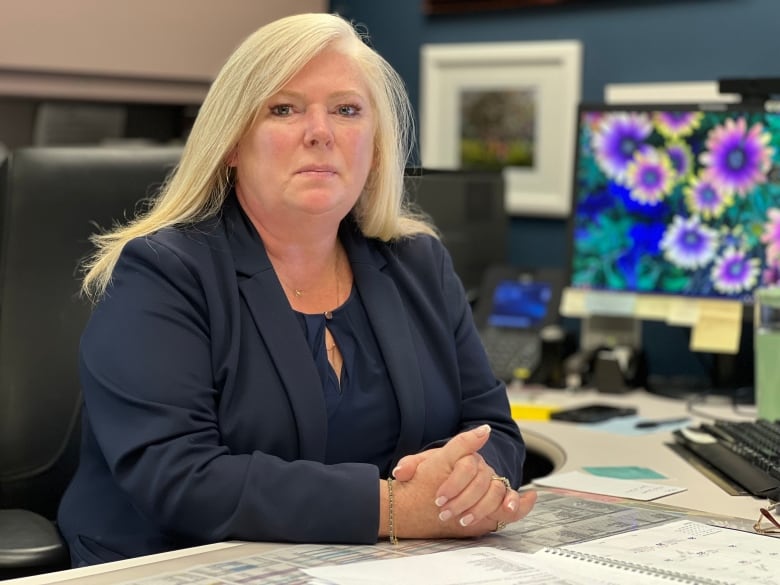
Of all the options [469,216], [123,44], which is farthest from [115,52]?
[469,216]

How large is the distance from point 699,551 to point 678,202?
45.6 inches

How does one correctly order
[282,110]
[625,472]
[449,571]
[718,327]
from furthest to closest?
[718,327]
[625,472]
[282,110]
[449,571]

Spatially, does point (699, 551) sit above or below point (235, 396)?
below

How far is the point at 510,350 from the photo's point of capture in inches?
94.1

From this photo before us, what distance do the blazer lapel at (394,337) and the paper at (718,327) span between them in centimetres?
86

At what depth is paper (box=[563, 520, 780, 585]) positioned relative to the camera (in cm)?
119

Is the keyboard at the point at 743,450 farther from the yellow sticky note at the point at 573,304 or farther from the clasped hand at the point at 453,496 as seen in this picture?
the yellow sticky note at the point at 573,304

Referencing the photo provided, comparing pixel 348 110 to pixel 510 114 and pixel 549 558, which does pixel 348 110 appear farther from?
pixel 510 114

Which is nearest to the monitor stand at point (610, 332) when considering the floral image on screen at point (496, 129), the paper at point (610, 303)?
the paper at point (610, 303)

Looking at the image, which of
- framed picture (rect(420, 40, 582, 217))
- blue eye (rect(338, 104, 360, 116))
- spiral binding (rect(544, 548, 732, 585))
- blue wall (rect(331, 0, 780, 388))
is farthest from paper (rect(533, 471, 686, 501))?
framed picture (rect(420, 40, 582, 217))

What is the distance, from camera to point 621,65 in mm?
2641

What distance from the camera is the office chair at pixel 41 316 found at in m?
1.74

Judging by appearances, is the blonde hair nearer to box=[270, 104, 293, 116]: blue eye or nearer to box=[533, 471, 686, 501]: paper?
box=[270, 104, 293, 116]: blue eye

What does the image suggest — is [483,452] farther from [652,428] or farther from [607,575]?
[652,428]
